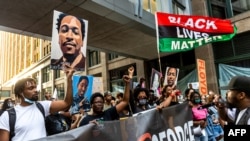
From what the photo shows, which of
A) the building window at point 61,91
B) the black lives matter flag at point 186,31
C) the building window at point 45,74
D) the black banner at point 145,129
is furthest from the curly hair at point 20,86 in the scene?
the building window at point 45,74

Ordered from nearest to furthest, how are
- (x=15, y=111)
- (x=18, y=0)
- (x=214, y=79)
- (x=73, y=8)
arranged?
(x=15, y=111) < (x=18, y=0) < (x=73, y=8) < (x=214, y=79)

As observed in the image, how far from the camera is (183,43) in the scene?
638 centimetres

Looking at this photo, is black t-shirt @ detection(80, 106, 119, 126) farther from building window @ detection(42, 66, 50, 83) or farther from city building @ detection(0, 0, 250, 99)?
building window @ detection(42, 66, 50, 83)

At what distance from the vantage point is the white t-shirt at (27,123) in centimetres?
280

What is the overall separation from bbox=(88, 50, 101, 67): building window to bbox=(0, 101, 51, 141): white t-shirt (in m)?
18.5

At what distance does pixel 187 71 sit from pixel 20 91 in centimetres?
1330

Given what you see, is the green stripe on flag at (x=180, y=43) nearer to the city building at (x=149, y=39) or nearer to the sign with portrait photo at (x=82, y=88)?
the sign with portrait photo at (x=82, y=88)

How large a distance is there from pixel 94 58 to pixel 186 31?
16.1 metres

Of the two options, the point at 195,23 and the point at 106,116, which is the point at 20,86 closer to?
the point at 106,116

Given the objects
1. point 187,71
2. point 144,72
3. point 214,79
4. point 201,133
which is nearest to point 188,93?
point 201,133

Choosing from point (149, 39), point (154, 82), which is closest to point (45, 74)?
point (149, 39)

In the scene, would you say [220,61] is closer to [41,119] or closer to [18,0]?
[18,0]

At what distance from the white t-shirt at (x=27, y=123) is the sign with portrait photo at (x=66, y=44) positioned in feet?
6.49

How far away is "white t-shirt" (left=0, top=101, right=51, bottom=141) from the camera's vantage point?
9.18 ft
